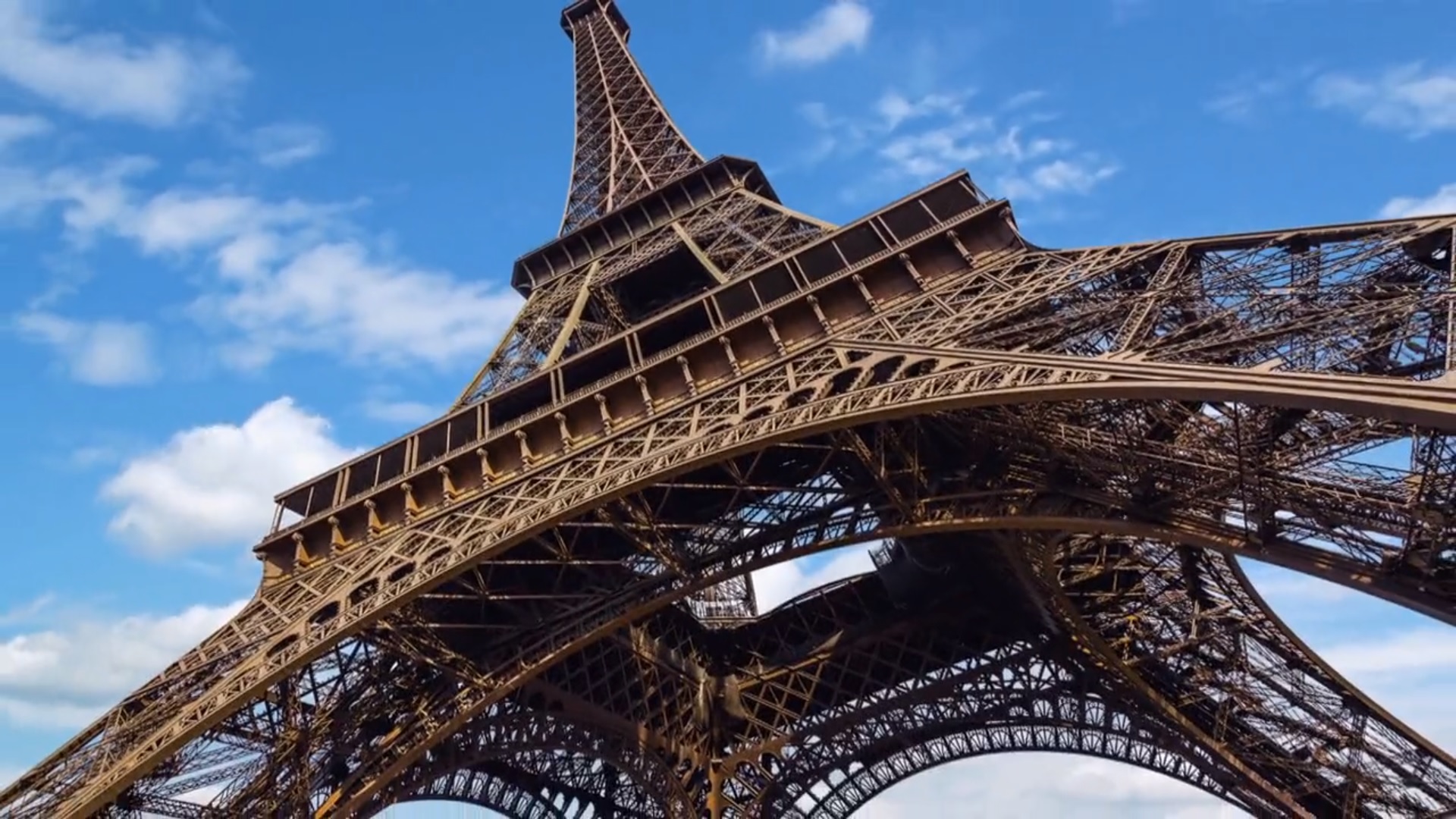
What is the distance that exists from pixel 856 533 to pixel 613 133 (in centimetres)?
2264

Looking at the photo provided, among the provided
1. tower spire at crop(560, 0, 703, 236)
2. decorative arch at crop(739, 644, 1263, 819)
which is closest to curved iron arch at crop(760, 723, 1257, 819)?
decorative arch at crop(739, 644, 1263, 819)

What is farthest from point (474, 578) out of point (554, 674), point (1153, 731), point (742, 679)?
point (1153, 731)

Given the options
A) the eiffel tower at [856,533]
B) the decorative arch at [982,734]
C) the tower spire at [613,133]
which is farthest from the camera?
the tower spire at [613,133]

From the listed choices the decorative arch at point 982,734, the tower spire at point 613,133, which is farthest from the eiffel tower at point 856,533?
the tower spire at point 613,133

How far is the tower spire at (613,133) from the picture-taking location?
3250 centimetres

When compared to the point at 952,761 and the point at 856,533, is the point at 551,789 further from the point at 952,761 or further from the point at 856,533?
the point at 856,533

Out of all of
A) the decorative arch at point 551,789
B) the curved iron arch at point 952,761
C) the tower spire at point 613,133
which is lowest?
the curved iron arch at point 952,761

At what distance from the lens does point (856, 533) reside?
16125 millimetres

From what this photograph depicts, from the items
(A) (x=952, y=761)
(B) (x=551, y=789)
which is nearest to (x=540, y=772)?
(B) (x=551, y=789)

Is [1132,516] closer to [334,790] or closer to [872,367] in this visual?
[872,367]

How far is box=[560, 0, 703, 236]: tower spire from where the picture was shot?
32500 millimetres

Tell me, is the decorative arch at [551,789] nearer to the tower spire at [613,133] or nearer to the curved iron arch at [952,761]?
the curved iron arch at [952,761]

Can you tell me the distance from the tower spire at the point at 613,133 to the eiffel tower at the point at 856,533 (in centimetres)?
517

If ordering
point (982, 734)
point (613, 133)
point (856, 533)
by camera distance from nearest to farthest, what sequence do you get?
1. point (856, 533)
2. point (982, 734)
3. point (613, 133)
